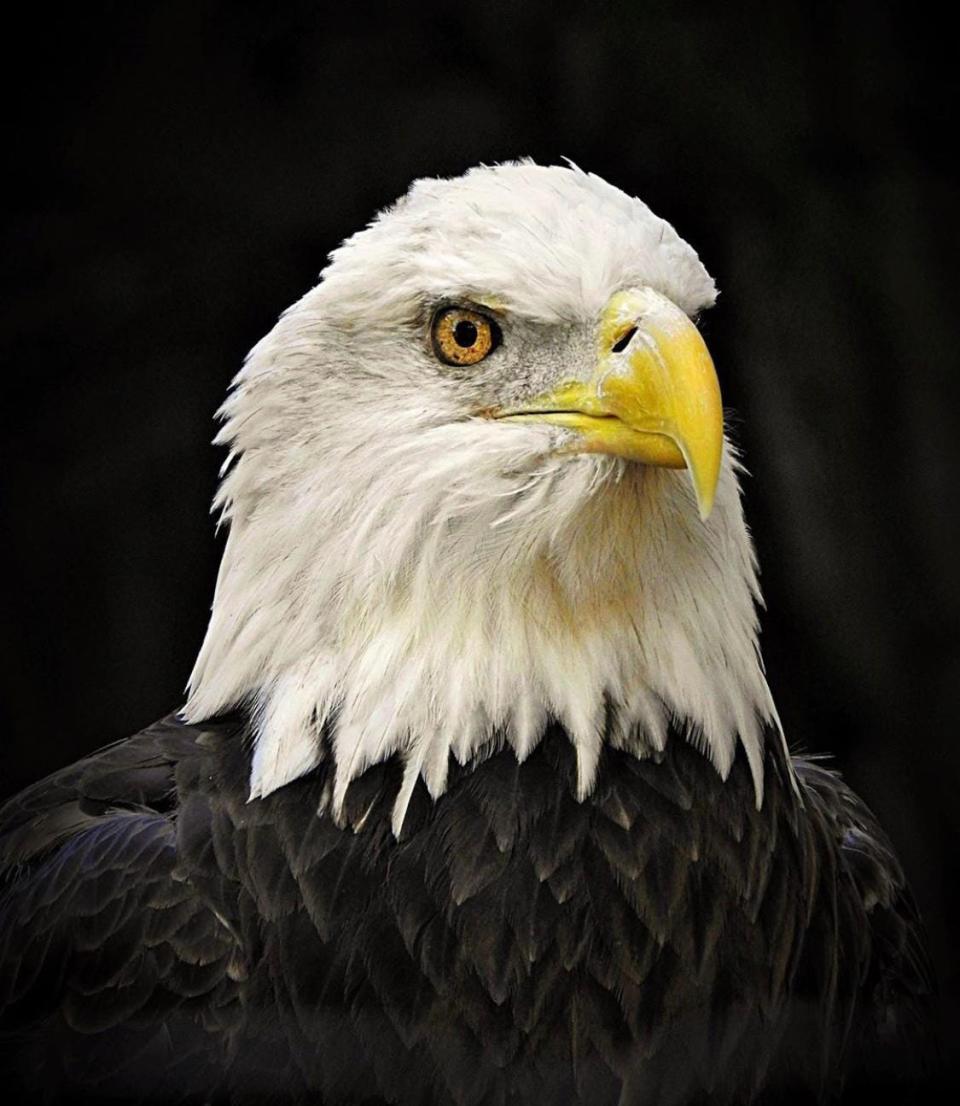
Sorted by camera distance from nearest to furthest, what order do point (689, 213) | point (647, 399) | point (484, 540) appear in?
point (647, 399) → point (484, 540) → point (689, 213)

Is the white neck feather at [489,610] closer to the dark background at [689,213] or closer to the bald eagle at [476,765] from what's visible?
the bald eagle at [476,765]

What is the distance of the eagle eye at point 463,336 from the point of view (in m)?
1.58

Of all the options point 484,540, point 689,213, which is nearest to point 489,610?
point 484,540

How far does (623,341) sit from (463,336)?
0.20 m

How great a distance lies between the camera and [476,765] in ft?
5.20

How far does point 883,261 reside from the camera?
1.77 m

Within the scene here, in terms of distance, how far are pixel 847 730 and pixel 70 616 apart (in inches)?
44.4

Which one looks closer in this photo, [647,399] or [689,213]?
[647,399]

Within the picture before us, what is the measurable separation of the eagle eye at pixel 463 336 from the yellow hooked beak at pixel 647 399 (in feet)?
0.27

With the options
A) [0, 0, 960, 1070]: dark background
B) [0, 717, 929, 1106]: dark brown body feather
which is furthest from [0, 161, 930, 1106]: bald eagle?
[0, 0, 960, 1070]: dark background

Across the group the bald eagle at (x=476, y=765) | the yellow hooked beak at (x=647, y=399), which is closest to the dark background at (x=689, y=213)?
the bald eagle at (x=476, y=765)

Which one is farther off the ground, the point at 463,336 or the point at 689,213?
the point at 689,213

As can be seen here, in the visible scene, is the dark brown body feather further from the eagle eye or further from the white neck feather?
the eagle eye

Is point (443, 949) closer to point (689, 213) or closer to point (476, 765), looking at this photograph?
point (476, 765)
